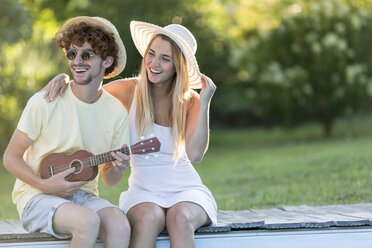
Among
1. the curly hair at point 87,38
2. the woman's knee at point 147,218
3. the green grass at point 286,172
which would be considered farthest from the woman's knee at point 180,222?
the green grass at point 286,172

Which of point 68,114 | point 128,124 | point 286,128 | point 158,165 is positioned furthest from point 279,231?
point 286,128

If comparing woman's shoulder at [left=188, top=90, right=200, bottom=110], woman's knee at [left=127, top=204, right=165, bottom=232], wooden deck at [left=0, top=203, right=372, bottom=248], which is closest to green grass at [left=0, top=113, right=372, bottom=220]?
wooden deck at [left=0, top=203, right=372, bottom=248]

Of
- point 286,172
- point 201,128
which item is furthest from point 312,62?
point 201,128

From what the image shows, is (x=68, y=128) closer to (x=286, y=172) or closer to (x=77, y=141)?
(x=77, y=141)

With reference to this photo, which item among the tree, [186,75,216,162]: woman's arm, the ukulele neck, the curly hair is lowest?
the ukulele neck

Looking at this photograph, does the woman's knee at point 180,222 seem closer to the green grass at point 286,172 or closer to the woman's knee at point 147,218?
the woman's knee at point 147,218

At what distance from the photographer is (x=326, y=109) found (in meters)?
13.0

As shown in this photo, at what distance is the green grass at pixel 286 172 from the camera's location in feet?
20.6

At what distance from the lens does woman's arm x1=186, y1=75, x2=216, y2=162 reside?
3615 mm

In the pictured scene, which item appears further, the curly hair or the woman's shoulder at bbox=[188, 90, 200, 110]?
the woman's shoulder at bbox=[188, 90, 200, 110]

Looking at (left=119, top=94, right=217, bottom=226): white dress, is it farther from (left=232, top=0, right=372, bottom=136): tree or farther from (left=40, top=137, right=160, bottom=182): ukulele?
(left=232, top=0, right=372, bottom=136): tree

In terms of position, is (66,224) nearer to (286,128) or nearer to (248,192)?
(248,192)

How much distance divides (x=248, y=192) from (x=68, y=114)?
398 cm

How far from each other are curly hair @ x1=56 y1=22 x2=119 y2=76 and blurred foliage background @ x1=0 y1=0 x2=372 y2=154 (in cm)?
822
